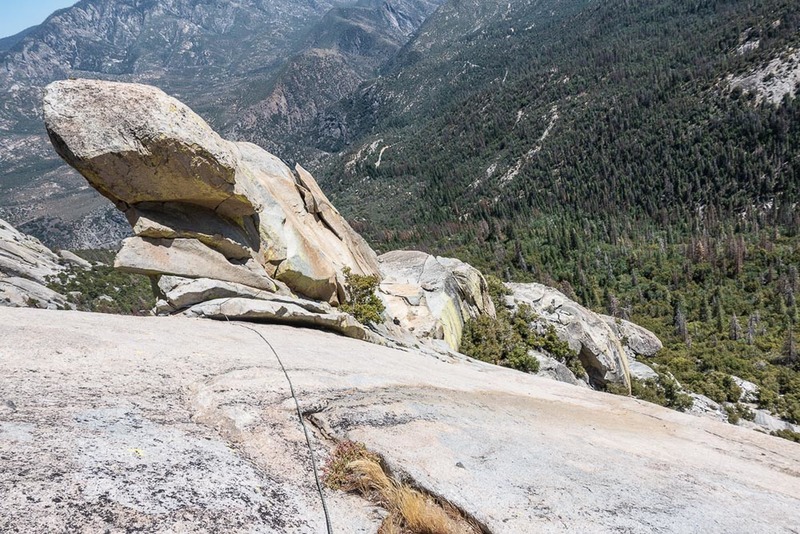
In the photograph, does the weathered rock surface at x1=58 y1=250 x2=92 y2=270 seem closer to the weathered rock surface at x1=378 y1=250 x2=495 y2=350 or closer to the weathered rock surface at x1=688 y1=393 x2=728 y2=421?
the weathered rock surface at x1=378 y1=250 x2=495 y2=350

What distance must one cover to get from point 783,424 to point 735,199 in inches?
4681

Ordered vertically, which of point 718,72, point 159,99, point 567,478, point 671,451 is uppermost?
point 718,72

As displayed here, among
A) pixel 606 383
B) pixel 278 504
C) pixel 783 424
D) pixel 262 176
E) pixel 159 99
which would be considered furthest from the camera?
pixel 783 424

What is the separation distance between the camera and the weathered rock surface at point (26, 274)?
→ 44.8 meters

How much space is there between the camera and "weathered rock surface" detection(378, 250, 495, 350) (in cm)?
2794

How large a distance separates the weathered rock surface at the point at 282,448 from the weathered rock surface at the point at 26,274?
37444mm

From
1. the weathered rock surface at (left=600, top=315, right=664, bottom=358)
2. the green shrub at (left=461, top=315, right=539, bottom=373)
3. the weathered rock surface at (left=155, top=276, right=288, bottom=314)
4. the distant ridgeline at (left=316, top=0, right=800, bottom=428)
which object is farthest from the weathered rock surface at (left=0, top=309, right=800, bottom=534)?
the weathered rock surface at (left=600, top=315, right=664, bottom=358)

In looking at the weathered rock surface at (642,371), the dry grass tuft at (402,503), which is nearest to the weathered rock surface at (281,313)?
the dry grass tuft at (402,503)

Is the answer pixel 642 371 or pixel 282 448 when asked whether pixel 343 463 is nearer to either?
pixel 282 448

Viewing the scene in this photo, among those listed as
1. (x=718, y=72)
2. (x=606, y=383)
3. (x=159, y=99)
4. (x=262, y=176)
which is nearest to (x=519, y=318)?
(x=606, y=383)

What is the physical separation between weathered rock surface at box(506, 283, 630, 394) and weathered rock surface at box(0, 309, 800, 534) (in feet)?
87.1

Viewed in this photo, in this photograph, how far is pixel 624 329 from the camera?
211 ft

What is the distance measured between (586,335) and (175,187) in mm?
33657

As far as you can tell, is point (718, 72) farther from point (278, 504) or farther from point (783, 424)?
point (278, 504)
